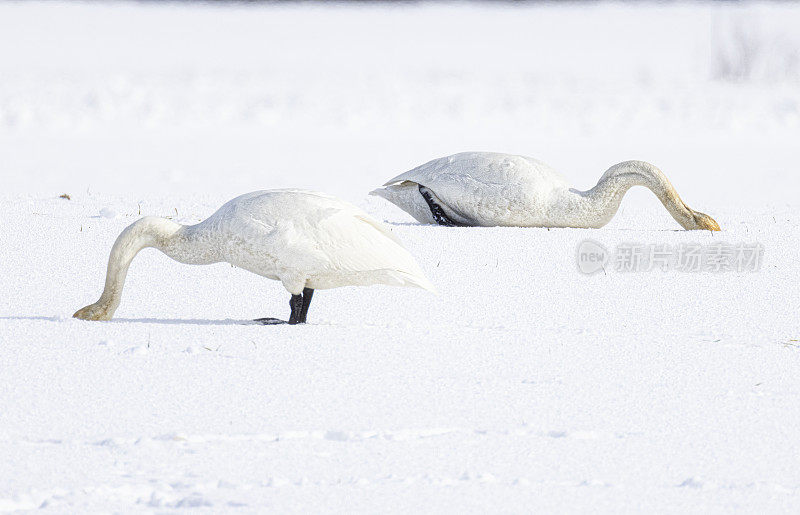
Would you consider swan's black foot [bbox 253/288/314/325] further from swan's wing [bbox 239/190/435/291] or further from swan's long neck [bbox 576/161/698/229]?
swan's long neck [bbox 576/161/698/229]

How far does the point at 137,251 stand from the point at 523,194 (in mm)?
3384

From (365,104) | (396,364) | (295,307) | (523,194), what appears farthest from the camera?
(365,104)

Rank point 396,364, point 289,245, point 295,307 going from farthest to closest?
point 295,307, point 289,245, point 396,364

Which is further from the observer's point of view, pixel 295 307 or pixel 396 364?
pixel 295 307

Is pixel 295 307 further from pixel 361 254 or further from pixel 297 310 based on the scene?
pixel 361 254

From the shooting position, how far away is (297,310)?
207 inches

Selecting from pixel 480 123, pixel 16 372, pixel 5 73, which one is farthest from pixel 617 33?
pixel 16 372

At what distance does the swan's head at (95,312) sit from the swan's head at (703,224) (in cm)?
449

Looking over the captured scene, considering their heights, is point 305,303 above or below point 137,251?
below

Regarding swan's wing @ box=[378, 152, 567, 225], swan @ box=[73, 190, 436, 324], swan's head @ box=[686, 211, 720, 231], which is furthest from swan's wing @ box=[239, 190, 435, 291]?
swan's head @ box=[686, 211, 720, 231]

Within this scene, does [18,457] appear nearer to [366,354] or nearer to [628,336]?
[366,354]

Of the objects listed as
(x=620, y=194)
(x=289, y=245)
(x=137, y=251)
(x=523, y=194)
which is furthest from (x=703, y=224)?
(x=137, y=251)

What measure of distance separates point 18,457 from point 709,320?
3629 millimetres

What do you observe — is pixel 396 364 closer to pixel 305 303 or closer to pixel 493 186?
pixel 305 303
